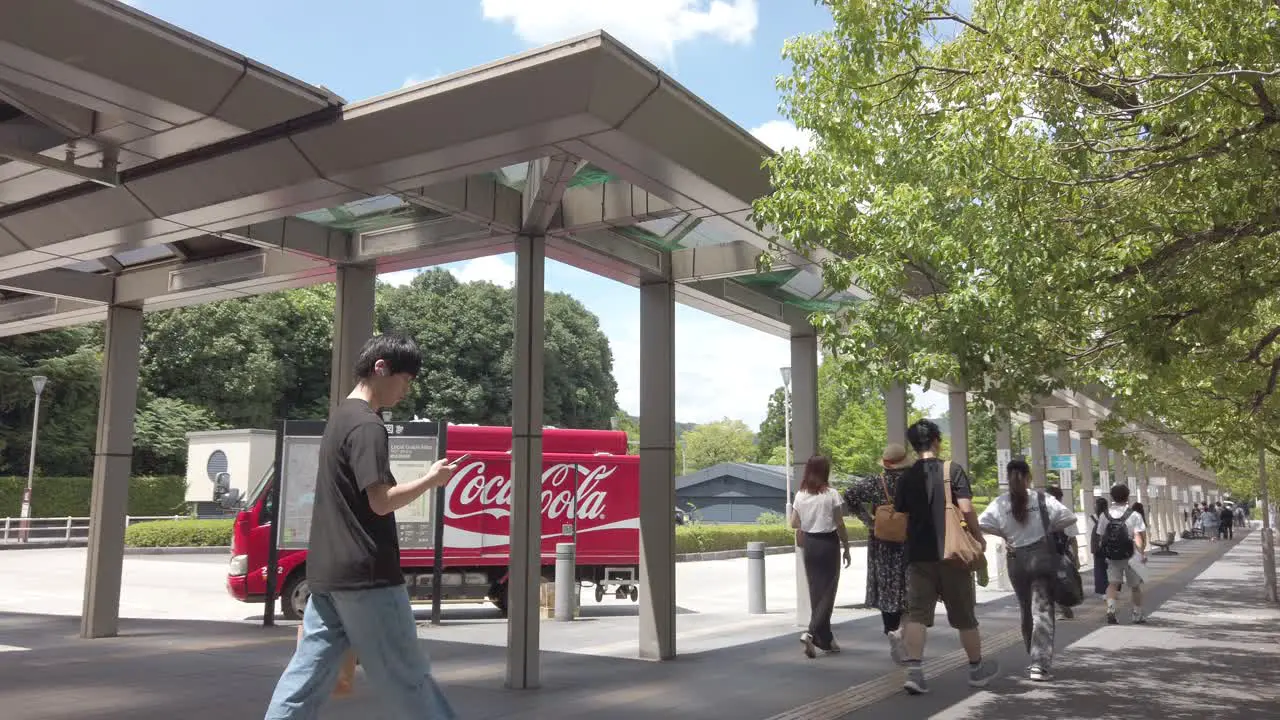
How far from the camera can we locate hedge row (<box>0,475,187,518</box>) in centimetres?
3547

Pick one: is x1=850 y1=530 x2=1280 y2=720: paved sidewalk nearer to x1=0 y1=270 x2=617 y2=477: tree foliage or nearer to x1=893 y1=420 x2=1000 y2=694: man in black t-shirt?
x1=893 y1=420 x2=1000 y2=694: man in black t-shirt

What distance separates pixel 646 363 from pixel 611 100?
4153mm

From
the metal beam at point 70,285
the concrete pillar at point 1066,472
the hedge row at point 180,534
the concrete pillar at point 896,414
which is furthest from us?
the hedge row at point 180,534

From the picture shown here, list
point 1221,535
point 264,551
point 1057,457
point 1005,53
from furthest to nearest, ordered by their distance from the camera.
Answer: point 1221,535
point 1057,457
point 264,551
point 1005,53

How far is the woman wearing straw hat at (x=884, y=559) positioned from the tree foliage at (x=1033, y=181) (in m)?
1.20

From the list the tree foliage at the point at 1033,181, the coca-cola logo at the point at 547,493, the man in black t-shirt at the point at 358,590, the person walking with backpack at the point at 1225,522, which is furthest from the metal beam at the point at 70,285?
the person walking with backpack at the point at 1225,522

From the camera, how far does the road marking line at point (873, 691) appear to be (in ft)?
22.4

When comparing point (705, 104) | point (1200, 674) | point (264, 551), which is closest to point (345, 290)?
point (705, 104)

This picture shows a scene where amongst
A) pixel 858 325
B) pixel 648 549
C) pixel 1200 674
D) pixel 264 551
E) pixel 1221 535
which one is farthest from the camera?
pixel 1221 535

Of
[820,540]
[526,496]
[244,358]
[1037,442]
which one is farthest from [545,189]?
[244,358]

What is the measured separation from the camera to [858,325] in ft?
24.0

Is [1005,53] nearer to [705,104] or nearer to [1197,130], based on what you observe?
[1197,130]

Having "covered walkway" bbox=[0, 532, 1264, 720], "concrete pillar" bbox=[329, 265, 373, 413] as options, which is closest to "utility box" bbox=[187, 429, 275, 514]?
"covered walkway" bbox=[0, 532, 1264, 720]

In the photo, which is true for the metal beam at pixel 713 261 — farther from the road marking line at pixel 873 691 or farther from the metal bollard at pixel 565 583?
the metal bollard at pixel 565 583
